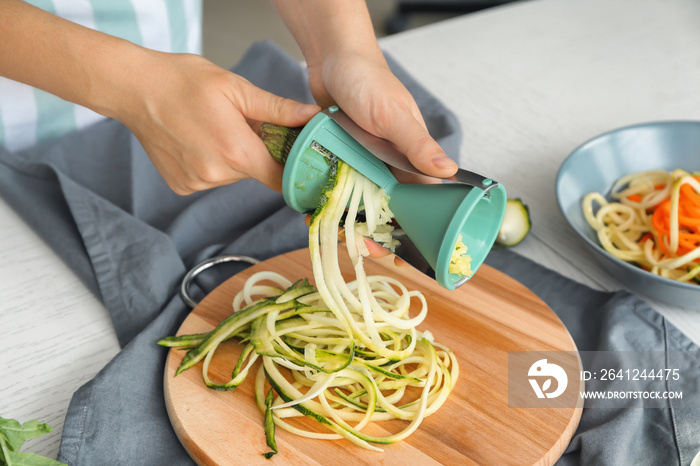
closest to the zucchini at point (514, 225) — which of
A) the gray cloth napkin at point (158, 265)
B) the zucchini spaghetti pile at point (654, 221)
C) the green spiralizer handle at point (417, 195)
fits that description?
the gray cloth napkin at point (158, 265)

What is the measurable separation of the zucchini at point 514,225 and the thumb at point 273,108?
2.05 ft

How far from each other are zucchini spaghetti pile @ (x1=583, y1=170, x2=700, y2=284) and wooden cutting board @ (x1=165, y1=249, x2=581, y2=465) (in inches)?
11.4

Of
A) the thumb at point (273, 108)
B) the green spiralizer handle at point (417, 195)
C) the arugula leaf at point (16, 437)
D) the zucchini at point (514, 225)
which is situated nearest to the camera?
the arugula leaf at point (16, 437)

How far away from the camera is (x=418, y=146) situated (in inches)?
41.3

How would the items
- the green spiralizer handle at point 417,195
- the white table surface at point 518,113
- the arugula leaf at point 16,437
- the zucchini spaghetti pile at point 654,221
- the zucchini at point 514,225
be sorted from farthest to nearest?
the zucchini at point 514,225 → the zucchini spaghetti pile at point 654,221 → the white table surface at point 518,113 → the green spiralizer handle at point 417,195 → the arugula leaf at point 16,437

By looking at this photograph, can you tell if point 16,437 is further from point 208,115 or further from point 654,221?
point 654,221

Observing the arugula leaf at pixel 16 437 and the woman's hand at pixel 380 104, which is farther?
the woman's hand at pixel 380 104

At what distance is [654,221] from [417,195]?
29.0 inches

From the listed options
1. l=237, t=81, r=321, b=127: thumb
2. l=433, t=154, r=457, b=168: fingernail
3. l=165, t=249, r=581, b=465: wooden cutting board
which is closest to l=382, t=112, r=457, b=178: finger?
l=433, t=154, r=457, b=168: fingernail

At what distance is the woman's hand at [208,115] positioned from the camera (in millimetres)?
1106

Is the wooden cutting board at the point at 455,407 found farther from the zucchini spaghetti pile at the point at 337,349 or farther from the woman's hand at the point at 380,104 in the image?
the woman's hand at the point at 380,104

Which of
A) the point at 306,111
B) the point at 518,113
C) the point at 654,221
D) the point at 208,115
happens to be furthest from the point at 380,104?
the point at 518,113

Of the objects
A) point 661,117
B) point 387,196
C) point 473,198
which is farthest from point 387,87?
point 661,117

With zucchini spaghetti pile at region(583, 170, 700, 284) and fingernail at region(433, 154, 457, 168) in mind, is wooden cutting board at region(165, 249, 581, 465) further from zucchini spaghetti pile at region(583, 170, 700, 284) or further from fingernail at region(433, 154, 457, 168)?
fingernail at region(433, 154, 457, 168)
